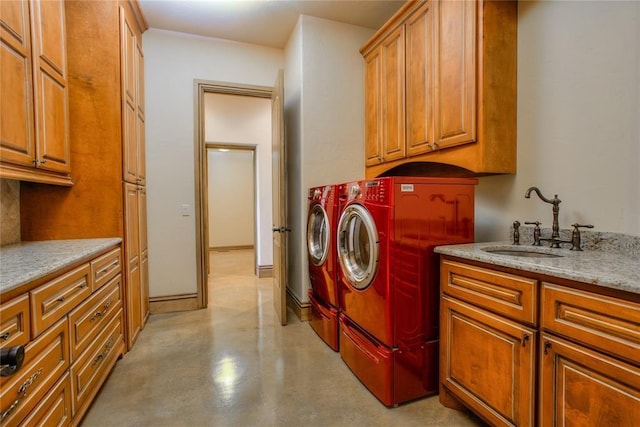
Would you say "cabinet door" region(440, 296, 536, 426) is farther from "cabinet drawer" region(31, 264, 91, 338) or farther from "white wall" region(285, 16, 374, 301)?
Answer: "cabinet drawer" region(31, 264, 91, 338)

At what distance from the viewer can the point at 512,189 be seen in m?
1.97

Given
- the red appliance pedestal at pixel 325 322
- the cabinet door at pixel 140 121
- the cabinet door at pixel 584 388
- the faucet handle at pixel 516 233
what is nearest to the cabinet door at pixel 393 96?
the faucet handle at pixel 516 233

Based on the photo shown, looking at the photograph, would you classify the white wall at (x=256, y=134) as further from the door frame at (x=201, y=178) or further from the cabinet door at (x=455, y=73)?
the cabinet door at (x=455, y=73)

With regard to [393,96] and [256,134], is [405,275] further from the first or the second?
[256,134]

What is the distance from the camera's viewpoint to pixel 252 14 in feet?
9.22

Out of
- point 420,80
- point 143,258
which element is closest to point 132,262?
point 143,258

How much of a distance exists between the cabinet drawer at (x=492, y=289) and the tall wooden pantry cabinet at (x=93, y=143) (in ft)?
6.98

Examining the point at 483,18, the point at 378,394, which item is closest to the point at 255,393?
the point at 378,394

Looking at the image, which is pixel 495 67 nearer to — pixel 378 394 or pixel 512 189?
pixel 512 189

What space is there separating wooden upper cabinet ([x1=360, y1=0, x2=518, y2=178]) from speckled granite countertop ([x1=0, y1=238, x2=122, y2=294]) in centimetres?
212

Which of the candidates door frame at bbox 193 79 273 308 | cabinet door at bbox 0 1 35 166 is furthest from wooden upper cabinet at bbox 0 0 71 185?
door frame at bbox 193 79 273 308

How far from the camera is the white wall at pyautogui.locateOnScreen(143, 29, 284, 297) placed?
3.06 metres

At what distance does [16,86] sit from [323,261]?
6.74ft

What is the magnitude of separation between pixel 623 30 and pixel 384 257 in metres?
1.55
